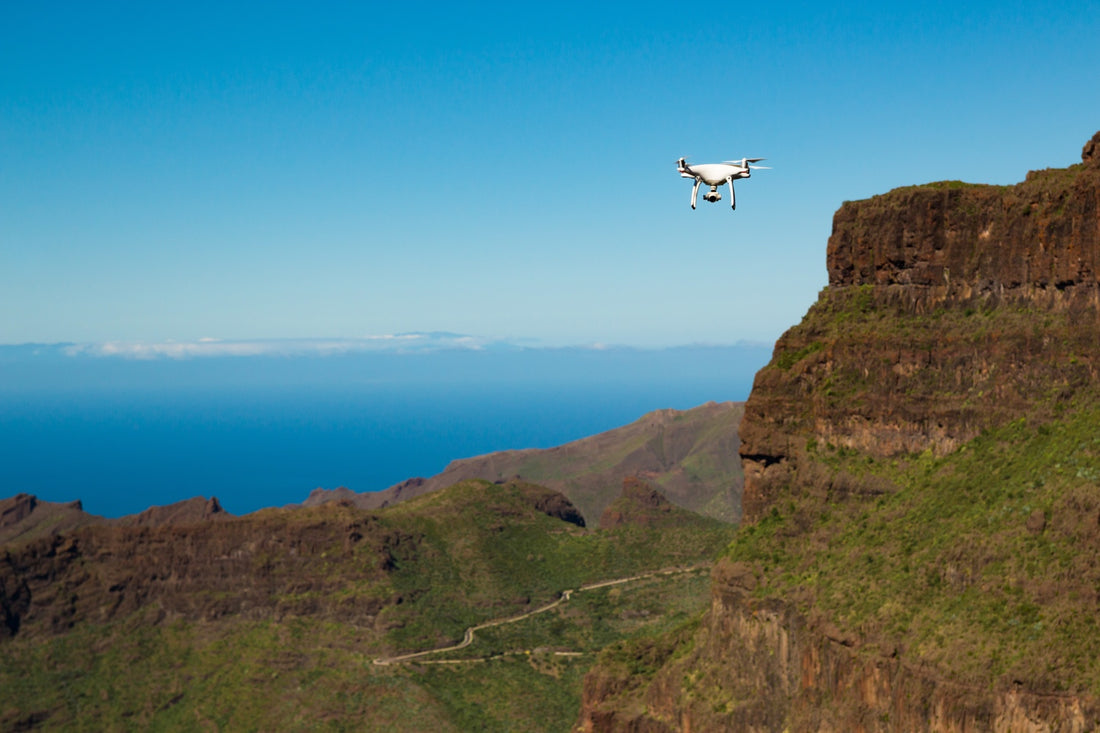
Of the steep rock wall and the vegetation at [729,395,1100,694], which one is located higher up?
the vegetation at [729,395,1100,694]

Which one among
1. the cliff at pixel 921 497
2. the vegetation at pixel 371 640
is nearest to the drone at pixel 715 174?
the cliff at pixel 921 497

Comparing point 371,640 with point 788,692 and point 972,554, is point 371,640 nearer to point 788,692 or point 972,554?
point 788,692

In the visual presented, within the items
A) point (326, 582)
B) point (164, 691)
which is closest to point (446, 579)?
point (326, 582)

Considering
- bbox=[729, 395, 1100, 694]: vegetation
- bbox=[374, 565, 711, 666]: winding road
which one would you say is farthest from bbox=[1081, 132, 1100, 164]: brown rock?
bbox=[374, 565, 711, 666]: winding road

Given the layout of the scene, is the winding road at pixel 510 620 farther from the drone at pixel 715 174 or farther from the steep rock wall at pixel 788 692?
the drone at pixel 715 174

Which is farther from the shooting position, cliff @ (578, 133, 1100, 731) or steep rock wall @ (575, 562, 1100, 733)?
cliff @ (578, 133, 1100, 731)

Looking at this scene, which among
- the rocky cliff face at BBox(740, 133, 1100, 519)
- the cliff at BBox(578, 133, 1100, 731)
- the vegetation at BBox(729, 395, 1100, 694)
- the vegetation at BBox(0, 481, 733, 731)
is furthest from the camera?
the vegetation at BBox(0, 481, 733, 731)

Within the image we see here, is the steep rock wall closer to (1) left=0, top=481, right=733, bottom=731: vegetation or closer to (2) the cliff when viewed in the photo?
(2) the cliff

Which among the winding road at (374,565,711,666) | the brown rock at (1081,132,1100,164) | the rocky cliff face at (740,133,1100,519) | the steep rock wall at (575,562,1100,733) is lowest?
the winding road at (374,565,711,666)

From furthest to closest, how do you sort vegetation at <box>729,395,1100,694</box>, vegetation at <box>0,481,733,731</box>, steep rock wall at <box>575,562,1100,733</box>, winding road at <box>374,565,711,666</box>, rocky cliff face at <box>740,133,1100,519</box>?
winding road at <box>374,565,711,666</box>
vegetation at <box>0,481,733,731</box>
rocky cliff face at <box>740,133,1100,519</box>
vegetation at <box>729,395,1100,694</box>
steep rock wall at <box>575,562,1100,733</box>
